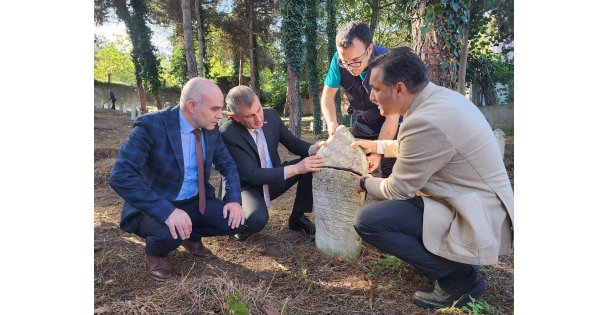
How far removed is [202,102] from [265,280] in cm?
145

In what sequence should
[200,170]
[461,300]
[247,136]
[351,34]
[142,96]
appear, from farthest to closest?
[142,96]
[247,136]
[351,34]
[200,170]
[461,300]

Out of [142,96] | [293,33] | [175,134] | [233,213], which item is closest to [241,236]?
[233,213]

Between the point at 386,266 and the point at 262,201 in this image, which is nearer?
the point at 386,266

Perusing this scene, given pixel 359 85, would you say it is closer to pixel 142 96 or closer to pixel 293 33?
pixel 293 33

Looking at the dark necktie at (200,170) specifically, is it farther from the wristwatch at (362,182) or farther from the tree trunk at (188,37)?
the tree trunk at (188,37)

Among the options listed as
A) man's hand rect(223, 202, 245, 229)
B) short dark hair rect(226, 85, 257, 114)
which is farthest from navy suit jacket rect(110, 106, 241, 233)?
short dark hair rect(226, 85, 257, 114)

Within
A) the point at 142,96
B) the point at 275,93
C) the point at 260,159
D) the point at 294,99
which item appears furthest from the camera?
the point at 275,93

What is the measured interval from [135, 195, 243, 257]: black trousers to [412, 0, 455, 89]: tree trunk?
8.88ft

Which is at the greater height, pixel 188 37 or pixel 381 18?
pixel 381 18

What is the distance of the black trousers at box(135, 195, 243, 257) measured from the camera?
2908mm

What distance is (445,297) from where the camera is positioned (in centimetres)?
254

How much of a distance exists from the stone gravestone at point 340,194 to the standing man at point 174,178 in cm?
72

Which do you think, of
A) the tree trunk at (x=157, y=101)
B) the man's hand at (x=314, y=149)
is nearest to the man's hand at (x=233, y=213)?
the man's hand at (x=314, y=149)
